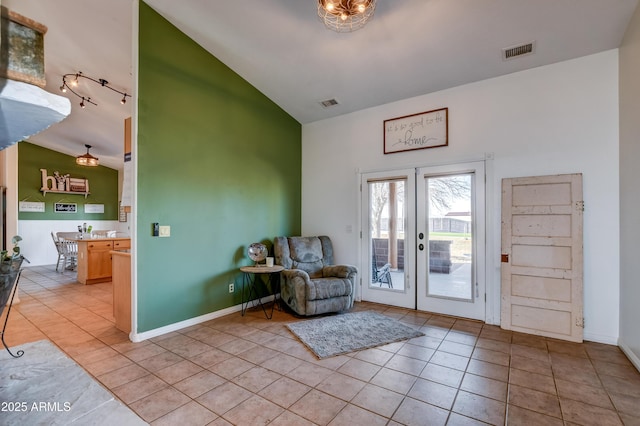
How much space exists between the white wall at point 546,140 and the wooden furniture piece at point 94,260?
5220 millimetres

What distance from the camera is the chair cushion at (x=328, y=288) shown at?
3760mm

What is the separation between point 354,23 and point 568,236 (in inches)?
128

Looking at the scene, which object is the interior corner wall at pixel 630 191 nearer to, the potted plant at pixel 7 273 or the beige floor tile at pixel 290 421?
the beige floor tile at pixel 290 421

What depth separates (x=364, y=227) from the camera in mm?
4645

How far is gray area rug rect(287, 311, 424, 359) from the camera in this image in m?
2.94

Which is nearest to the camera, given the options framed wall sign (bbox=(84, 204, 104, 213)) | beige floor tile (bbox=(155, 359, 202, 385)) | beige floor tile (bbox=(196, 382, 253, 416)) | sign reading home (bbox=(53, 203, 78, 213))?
beige floor tile (bbox=(196, 382, 253, 416))

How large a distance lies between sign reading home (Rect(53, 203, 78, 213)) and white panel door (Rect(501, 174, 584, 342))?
416 inches

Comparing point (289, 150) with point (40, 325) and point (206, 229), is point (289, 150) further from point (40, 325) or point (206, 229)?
point (40, 325)

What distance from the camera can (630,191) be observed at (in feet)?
8.91

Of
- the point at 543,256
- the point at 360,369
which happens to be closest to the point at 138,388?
the point at 360,369

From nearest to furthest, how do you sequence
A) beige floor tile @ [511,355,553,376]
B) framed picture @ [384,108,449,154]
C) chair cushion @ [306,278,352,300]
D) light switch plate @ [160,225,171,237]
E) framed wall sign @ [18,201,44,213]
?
beige floor tile @ [511,355,553,376] → light switch plate @ [160,225,171,237] → chair cushion @ [306,278,352,300] → framed picture @ [384,108,449,154] → framed wall sign @ [18,201,44,213]

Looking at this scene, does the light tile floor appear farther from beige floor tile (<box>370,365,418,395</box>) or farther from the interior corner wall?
the interior corner wall

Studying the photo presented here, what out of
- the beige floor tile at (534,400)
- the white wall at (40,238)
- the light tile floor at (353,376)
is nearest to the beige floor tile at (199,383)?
the light tile floor at (353,376)

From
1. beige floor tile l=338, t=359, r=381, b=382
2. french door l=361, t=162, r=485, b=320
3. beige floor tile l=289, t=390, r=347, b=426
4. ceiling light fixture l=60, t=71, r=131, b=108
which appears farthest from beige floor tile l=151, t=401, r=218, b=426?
ceiling light fixture l=60, t=71, r=131, b=108
